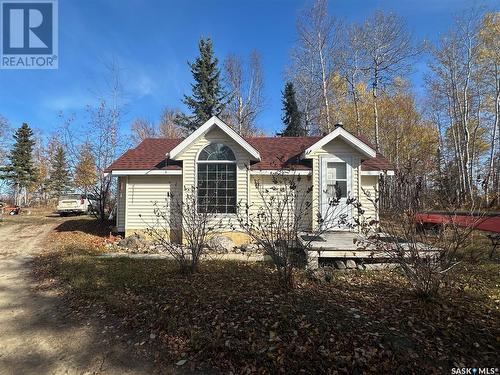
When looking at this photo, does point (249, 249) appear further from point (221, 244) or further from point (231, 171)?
point (231, 171)

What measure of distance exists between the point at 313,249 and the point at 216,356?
3.83m

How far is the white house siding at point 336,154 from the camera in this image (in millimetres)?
10414

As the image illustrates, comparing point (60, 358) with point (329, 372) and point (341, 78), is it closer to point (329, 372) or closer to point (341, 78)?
point (329, 372)

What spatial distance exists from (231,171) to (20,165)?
35.6m

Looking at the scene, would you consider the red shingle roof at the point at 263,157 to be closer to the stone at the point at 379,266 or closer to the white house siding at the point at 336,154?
the white house siding at the point at 336,154

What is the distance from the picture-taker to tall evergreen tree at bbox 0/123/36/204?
112ft

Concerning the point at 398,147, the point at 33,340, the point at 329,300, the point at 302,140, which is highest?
the point at 398,147

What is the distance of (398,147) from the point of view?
27.8 m

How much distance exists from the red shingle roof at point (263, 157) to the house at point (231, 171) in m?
0.05

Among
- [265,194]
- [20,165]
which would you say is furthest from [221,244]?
[20,165]

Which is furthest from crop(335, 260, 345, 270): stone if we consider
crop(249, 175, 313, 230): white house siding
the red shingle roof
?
the red shingle roof

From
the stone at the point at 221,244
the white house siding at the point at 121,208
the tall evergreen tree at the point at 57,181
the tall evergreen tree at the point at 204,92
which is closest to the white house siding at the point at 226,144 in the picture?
the stone at the point at 221,244

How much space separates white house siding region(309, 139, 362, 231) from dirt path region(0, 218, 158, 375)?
7934 mm

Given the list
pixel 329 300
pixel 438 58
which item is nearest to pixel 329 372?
pixel 329 300
